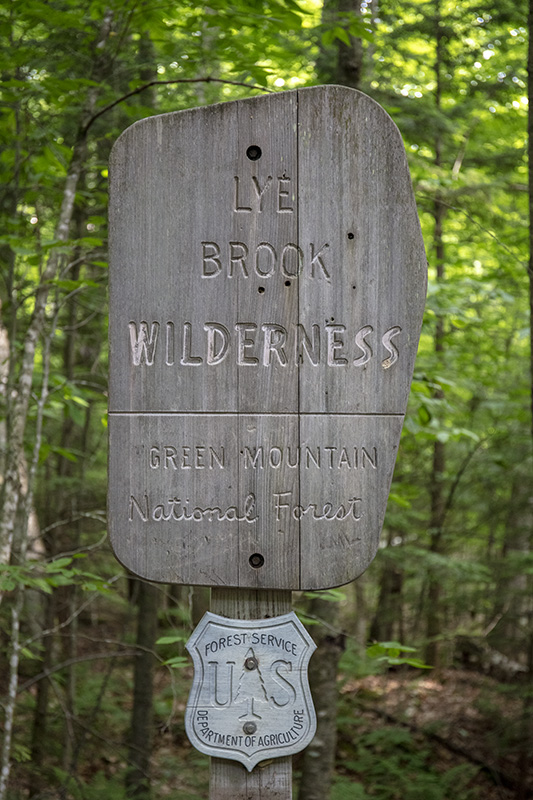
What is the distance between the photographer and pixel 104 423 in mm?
3895

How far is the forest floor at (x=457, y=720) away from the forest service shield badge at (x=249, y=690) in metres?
5.23

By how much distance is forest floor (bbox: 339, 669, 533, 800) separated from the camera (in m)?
6.71

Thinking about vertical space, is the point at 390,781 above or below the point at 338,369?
below

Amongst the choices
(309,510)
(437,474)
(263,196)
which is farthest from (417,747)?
(263,196)

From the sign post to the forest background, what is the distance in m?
1.13

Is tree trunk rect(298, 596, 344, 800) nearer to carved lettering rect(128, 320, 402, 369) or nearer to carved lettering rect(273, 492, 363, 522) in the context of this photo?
carved lettering rect(273, 492, 363, 522)

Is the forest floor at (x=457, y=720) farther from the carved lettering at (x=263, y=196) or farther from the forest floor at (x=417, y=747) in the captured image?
the carved lettering at (x=263, y=196)

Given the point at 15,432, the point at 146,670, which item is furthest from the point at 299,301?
the point at 146,670

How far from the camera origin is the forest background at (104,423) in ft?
12.0

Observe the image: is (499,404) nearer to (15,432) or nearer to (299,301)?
(15,432)

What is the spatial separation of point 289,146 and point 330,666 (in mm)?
3888

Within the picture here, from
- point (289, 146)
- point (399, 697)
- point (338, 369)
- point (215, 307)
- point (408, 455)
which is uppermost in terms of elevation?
point (289, 146)

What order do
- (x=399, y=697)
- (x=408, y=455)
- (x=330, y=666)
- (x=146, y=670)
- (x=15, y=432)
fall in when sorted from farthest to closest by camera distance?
(x=408, y=455)
(x=399, y=697)
(x=146, y=670)
(x=330, y=666)
(x=15, y=432)

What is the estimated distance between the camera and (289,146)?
6.51 feet
